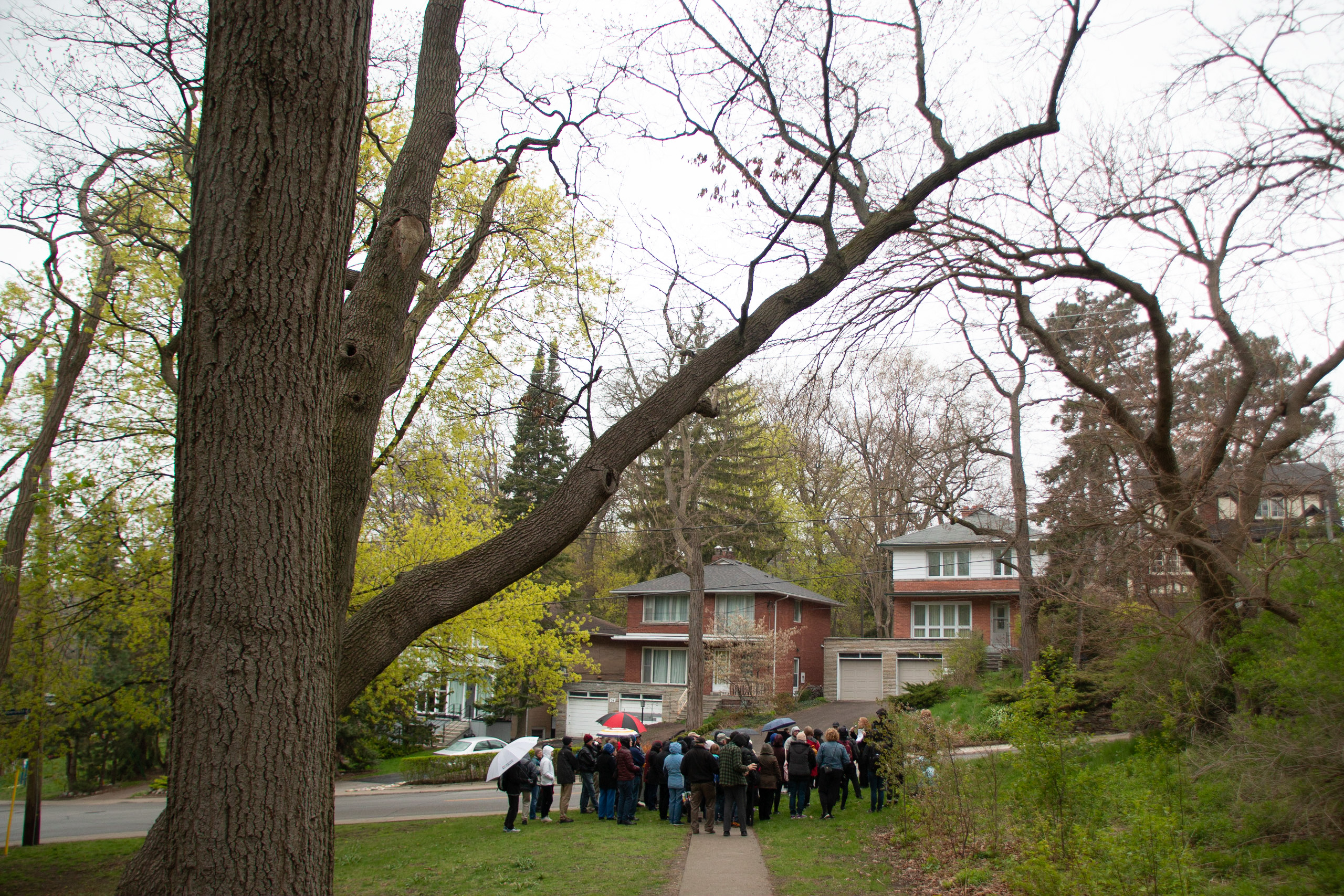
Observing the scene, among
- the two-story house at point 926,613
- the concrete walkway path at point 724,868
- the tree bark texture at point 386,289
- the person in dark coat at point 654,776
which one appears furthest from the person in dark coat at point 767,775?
the two-story house at point 926,613

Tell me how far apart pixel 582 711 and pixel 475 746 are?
8002 millimetres

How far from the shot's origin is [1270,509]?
11.8 m

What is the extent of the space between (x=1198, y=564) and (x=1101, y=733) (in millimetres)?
7517

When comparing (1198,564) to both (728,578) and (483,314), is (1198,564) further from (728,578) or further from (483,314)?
(728,578)

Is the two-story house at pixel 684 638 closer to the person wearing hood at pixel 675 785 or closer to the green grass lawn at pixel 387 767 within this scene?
the green grass lawn at pixel 387 767

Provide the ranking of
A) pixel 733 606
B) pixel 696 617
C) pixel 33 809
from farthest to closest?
pixel 733 606, pixel 696 617, pixel 33 809

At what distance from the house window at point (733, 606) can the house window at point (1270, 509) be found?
25533mm

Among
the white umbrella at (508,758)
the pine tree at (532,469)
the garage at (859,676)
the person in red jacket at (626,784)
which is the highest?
the pine tree at (532,469)

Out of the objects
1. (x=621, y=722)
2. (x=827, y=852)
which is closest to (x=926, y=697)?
(x=621, y=722)

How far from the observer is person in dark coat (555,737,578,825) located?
1451 cm

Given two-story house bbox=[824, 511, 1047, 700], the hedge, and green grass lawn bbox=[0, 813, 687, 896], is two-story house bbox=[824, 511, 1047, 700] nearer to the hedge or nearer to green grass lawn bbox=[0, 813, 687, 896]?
the hedge

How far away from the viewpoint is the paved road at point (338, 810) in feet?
59.6

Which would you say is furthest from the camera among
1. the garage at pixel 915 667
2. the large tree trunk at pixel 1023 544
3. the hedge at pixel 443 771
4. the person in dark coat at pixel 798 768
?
the garage at pixel 915 667

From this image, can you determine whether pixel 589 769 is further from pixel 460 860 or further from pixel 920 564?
pixel 920 564
